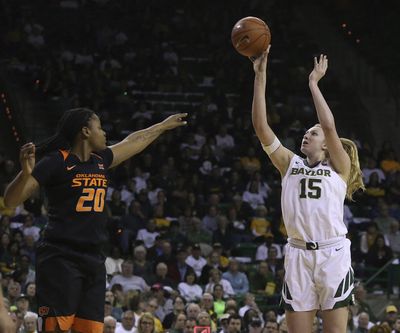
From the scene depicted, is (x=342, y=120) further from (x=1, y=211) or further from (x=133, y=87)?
(x=1, y=211)

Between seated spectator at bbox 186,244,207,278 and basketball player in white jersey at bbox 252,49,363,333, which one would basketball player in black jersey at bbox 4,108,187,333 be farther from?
seated spectator at bbox 186,244,207,278

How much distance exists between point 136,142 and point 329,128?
1.46m

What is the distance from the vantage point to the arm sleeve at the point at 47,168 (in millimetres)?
7262

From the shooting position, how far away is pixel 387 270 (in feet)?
59.2

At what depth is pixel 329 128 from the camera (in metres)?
7.77

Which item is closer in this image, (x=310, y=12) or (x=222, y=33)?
(x=222, y=33)

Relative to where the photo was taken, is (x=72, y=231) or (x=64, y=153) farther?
(x=64, y=153)

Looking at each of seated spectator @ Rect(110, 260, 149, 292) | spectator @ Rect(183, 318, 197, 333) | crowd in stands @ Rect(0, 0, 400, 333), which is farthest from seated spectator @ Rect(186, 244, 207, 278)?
spectator @ Rect(183, 318, 197, 333)

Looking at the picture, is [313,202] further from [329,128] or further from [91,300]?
[91,300]

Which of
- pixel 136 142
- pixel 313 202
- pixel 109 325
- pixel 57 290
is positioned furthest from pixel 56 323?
pixel 109 325

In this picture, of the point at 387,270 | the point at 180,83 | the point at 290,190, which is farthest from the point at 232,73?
the point at 290,190

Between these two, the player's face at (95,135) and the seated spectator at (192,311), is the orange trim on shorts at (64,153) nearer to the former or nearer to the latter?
the player's face at (95,135)

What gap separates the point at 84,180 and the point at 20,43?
15899mm

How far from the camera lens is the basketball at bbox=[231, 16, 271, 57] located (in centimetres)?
830
